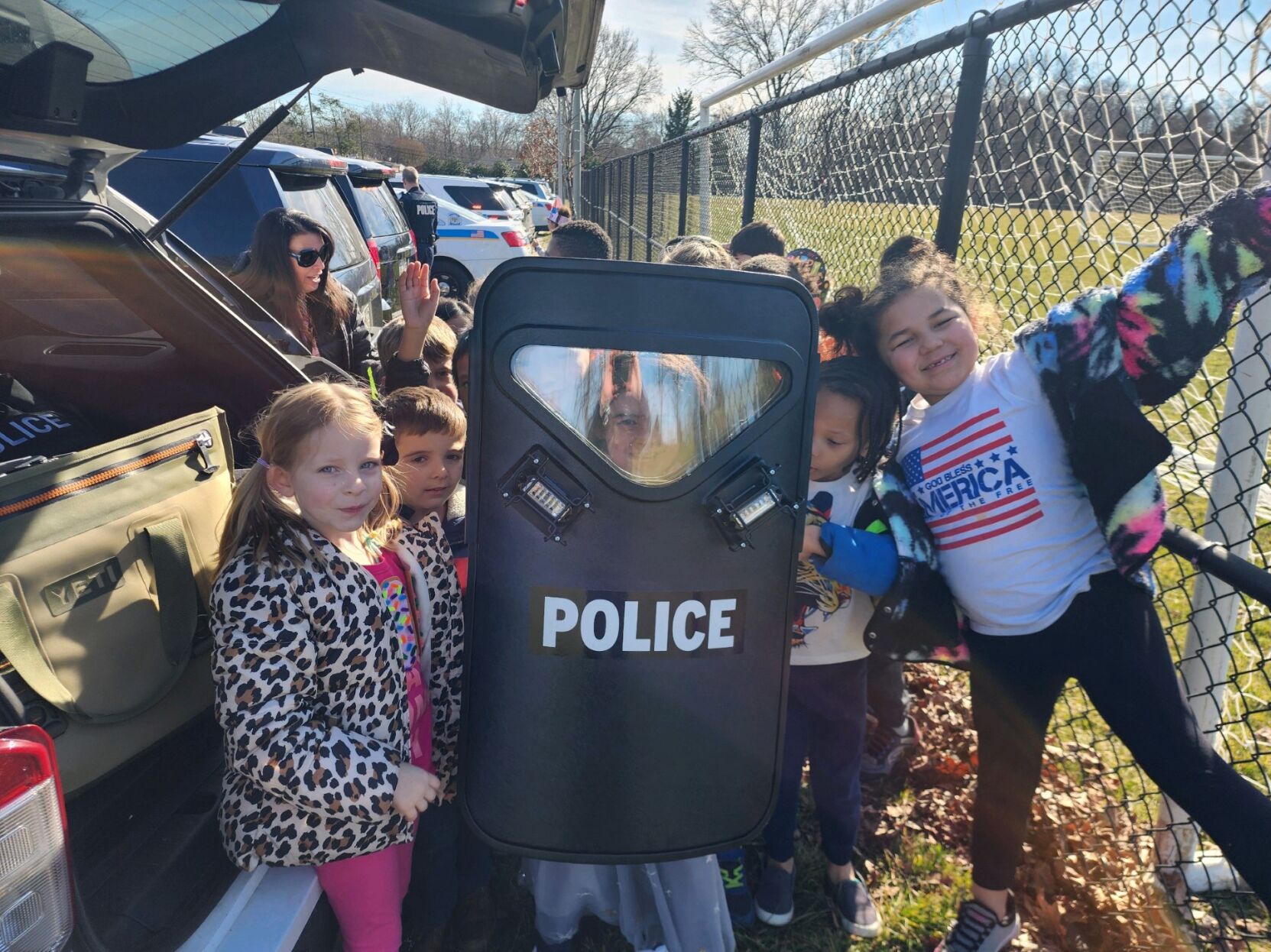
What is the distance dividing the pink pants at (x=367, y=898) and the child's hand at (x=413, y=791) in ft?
0.69

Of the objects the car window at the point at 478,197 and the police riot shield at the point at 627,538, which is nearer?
the police riot shield at the point at 627,538

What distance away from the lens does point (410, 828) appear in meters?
1.71

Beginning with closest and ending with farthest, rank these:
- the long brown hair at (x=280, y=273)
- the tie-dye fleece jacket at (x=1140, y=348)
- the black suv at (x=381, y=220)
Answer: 1. the tie-dye fleece jacket at (x=1140, y=348)
2. the long brown hair at (x=280, y=273)
3. the black suv at (x=381, y=220)

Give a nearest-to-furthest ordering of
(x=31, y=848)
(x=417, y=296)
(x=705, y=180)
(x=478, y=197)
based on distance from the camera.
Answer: (x=31, y=848) < (x=417, y=296) < (x=705, y=180) < (x=478, y=197)

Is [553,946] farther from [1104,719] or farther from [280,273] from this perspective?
[280,273]

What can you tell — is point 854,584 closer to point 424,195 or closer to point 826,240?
point 826,240

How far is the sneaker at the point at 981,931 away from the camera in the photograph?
7.21 feet

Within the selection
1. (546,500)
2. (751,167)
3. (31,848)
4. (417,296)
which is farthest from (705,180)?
(31,848)

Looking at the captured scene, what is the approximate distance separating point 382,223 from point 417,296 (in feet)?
16.8

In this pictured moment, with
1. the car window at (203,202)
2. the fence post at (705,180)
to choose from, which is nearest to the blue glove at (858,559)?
the car window at (203,202)

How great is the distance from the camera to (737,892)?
7.85 feet

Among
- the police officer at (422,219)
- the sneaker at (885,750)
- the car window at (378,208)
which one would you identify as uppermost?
the police officer at (422,219)

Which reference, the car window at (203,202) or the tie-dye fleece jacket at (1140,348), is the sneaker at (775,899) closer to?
the tie-dye fleece jacket at (1140,348)

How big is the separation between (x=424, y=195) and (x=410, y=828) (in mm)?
10240
